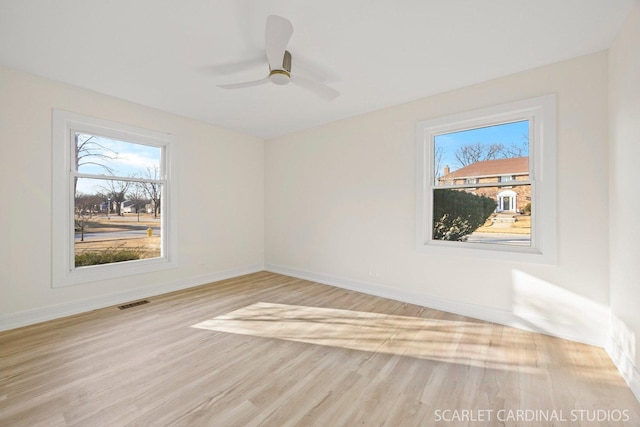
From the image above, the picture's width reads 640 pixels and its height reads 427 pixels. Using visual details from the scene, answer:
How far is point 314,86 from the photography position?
251 cm

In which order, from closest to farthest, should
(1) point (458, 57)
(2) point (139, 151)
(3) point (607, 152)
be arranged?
1. (3) point (607, 152)
2. (1) point (458, 57)
3. (2) point (139, 151)

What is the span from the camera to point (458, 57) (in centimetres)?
243

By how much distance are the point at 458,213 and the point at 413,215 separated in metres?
0.51

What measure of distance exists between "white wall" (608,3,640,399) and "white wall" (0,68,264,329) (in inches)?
183

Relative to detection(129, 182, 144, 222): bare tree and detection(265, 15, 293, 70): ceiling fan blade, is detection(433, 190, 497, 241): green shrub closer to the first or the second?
detection(265, 15, 293, 70): ceiling fan blade

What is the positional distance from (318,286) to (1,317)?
11.3 ft

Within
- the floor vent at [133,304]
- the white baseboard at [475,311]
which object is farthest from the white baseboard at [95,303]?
the white baseboard at [475,311]

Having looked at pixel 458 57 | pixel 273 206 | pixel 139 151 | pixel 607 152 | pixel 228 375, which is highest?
pixel 458 57

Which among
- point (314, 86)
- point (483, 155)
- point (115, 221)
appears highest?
point (314, 86)

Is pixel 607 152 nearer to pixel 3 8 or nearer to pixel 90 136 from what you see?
pixel 3 8

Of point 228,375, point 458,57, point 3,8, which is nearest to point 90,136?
point 3,8

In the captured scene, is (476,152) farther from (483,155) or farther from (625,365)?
(625,365)

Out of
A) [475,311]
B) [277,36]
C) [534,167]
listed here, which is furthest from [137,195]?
[534,167]

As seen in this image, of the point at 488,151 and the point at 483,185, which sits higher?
the point at 488,151
